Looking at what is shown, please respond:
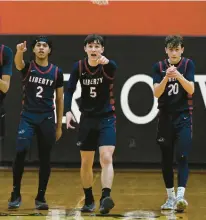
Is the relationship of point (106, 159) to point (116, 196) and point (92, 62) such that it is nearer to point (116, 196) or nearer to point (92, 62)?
point (92, 62)

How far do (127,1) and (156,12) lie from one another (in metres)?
0.63

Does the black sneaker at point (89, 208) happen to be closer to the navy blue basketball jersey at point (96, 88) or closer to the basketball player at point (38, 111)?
the basketball player at point (38, 111)

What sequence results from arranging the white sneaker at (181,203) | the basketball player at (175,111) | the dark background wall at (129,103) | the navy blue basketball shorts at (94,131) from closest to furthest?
the white sneaker at (181,203) → the navy blue basketball shorts at (94,131) → the basketball player at (175,111) → the dark background wall at (129,103)

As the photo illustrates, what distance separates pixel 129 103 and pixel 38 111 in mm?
4303

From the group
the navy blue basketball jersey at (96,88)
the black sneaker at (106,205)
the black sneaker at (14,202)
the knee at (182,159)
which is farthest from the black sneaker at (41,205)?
the knee at (182,159)

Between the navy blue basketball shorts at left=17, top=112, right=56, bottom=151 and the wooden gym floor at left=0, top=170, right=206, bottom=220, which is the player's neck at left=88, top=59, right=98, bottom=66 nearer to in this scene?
the navy blue basketball shorts at left=17, top=112, right=56, bottom=151

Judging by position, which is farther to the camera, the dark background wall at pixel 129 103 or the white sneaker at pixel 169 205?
the dark background wall at pixel 129 103

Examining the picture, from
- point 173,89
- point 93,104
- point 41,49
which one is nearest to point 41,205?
point 93,104

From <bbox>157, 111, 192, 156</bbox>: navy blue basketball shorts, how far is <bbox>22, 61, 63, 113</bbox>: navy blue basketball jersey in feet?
4.69

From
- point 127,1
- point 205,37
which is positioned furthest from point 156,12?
point 205,37

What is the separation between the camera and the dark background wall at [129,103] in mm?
12469

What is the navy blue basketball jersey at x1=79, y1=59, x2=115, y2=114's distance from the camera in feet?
27.3

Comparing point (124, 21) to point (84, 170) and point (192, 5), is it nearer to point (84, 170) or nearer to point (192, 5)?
point (192, 5)

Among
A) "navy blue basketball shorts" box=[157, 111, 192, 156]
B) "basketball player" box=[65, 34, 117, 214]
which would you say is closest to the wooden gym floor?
"basketball player" box=[65, 34, 117, 214]
